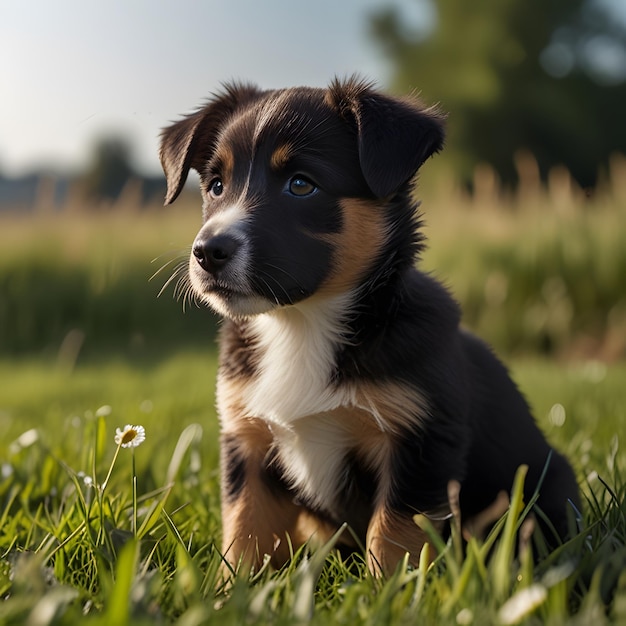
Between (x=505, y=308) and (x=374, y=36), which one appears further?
(x=374, y=36)

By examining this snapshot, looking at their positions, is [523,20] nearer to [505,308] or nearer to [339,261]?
[505,308]

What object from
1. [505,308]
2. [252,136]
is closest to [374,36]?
[505,308]

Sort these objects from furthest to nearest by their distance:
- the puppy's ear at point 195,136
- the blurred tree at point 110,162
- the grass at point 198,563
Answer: the blurred tree at point 110,162 < the puppy's ear at point 195,136 < the grass at point 198,563

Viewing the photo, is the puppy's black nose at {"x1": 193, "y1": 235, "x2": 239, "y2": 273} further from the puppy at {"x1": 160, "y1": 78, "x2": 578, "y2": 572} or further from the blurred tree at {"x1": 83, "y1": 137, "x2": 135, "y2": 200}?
the blurred tree at {"x1": 83, "y1": 137, "x2": 135, "y2": 200}

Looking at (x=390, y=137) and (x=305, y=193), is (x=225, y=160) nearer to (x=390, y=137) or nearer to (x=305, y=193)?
(x=305, y=193)

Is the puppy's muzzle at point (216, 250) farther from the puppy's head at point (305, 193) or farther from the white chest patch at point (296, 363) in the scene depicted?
the white chest patch at point (296, 363)

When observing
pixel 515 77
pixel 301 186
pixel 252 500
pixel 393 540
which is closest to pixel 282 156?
pixel 301 186

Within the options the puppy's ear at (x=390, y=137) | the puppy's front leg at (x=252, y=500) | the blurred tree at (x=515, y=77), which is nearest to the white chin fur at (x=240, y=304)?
the puppy's front leg at (x=252, y=500)
